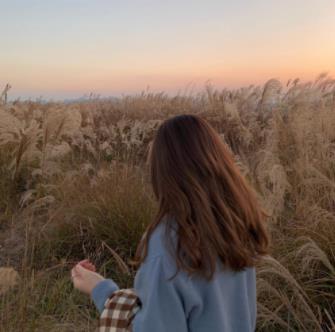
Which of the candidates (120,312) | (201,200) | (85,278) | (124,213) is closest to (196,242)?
(201,200)

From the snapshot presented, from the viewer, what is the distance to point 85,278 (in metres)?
2.14

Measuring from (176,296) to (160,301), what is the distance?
0.05 m

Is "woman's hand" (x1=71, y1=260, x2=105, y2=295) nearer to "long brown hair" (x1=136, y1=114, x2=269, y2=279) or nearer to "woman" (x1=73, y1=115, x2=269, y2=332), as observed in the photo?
"woman" (x1=73, y1=115, x2=269, y2=332)

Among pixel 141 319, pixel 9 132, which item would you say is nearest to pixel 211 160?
pixel 141 319

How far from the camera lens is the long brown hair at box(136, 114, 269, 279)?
5.51 ft

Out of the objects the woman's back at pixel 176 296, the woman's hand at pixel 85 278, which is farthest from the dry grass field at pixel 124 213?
the woman's back at pixel 176 296

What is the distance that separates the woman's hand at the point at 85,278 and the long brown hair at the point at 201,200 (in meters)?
0.39

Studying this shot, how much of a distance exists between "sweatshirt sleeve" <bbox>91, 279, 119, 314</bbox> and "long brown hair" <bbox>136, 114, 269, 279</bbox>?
0.29 metres

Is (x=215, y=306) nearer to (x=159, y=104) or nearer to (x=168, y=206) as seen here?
(x=168, y=206)

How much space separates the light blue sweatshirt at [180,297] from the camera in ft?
5.22

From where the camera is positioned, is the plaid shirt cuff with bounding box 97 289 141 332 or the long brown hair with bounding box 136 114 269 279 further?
the plaid shirt cuff with bounding box 97 289 141 332

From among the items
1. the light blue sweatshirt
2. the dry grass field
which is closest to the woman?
the light blue sweatshirt

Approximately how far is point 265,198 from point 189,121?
90.4 inches

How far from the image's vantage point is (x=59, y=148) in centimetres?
528
